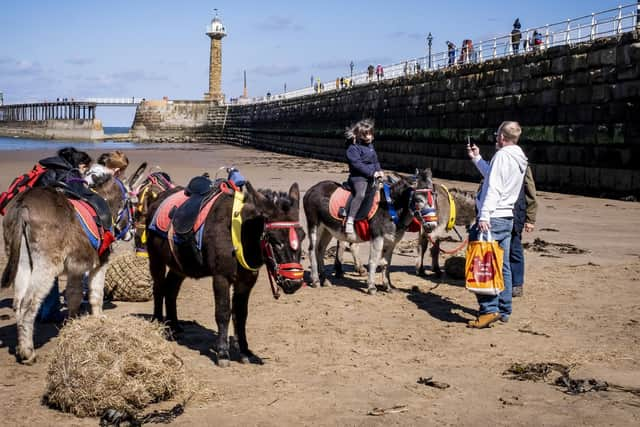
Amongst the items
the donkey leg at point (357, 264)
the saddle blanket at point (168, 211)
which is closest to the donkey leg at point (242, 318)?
the saddle blanket at point (168, 211)

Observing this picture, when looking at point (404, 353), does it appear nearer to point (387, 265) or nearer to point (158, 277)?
point (158, 277)

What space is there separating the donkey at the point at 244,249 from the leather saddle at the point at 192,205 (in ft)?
0.60

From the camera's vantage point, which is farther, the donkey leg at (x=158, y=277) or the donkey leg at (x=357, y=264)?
the donkey leg at (x=357, y=264)

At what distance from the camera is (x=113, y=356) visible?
238 inches

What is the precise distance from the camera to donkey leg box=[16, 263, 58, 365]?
23.5ft

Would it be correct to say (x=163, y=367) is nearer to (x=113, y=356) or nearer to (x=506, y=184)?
(x=113, y=356)

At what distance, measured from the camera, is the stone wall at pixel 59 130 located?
13238cm

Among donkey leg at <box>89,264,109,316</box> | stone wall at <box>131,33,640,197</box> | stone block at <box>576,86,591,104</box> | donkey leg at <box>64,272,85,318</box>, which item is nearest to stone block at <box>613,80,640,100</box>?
stone wall at <box>131,33,640,197</box>

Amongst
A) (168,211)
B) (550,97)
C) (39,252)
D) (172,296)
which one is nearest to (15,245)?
(39,252)

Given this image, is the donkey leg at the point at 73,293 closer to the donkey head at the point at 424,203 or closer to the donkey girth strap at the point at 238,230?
the donkey girth strap at the point at 238,230

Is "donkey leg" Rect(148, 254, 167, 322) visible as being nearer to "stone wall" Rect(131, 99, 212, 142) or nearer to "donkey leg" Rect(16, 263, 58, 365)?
"donkey leg" Rect(16, 263, 58, 365)

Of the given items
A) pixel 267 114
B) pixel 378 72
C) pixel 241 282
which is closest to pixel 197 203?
pixel 241 282

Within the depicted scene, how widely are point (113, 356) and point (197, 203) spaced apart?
2.33 m

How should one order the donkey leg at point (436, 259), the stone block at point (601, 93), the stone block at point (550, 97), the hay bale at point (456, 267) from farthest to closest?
the stone block at point (550, 97) < the stone block at point (601, 93) < the donkey leg at point (436, 259) < the hay bale at point (456, 267)
